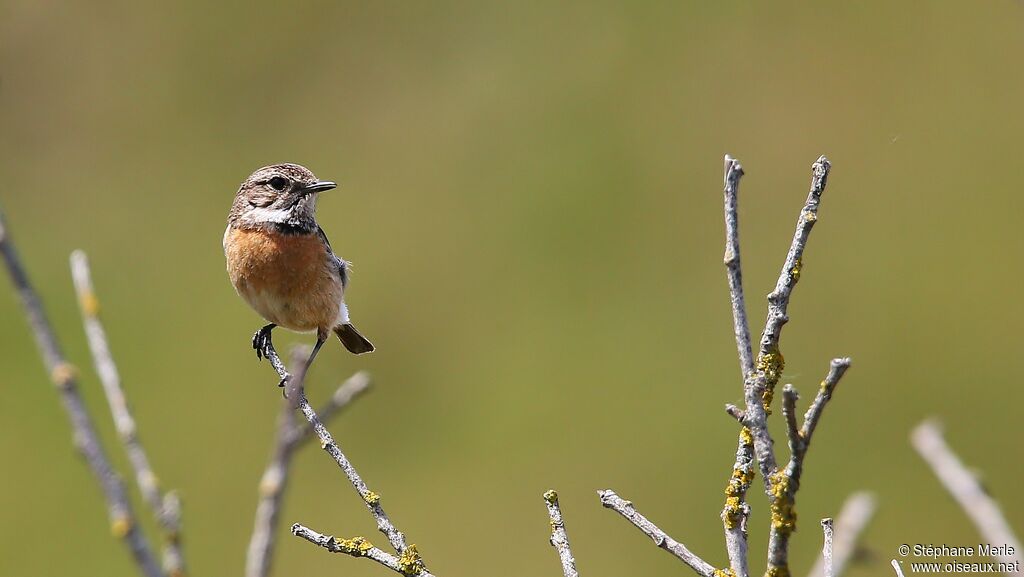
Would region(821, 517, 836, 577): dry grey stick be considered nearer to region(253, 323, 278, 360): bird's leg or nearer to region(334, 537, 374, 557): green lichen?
region(334, 537, 374, 557): green lichen

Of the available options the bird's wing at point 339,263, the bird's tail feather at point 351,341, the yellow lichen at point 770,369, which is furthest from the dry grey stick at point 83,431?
the bird's tail feather at point 351,341

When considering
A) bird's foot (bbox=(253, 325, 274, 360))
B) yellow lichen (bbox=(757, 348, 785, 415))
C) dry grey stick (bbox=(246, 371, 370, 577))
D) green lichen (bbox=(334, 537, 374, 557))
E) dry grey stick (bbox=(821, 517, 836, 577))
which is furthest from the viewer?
bird's foot (bbox=(253, 325, 274, 360))

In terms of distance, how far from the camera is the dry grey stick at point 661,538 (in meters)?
1.73

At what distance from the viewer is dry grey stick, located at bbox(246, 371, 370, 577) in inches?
41.4

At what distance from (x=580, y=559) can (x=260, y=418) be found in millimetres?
3042

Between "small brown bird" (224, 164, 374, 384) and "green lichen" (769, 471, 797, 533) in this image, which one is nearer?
"green lichen" (769, 471, 797, 533)

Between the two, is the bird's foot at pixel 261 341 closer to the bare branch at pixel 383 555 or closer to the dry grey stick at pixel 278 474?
the bare branch at pixel 383 555

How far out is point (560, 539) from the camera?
193 cm

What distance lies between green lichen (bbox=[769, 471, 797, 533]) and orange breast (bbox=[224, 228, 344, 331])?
3.04m

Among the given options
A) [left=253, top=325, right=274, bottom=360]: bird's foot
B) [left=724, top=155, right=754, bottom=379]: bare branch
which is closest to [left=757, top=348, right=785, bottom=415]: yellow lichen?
[left=724, top=155, right=754, bottom=379]: bare branch

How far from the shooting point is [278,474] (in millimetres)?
1075

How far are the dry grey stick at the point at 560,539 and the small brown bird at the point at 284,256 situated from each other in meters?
2.56

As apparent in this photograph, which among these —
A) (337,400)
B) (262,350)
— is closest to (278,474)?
(337,400)

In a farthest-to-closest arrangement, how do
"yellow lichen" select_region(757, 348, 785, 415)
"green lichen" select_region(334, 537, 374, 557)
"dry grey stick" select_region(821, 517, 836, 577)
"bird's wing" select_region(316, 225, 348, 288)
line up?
"bird's wing" select_region(316, 225, 348, 288) < "green lichen" select_region(334, 537, 374, 557) < "yellow lichen" select_region(757, 348, 785, 415) < "dry grey stick" select_region(821, 517, 836, 577)
